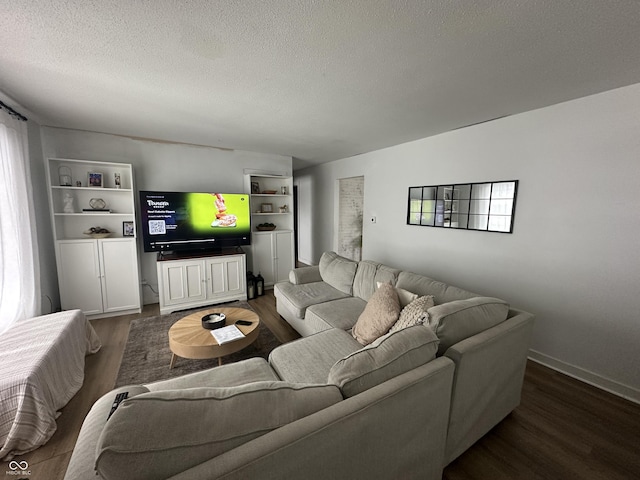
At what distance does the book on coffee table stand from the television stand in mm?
1623

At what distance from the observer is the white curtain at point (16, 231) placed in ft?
7.25

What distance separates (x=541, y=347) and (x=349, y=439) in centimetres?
247

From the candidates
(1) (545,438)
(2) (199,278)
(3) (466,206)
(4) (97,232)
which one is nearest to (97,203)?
(4) (97,232)

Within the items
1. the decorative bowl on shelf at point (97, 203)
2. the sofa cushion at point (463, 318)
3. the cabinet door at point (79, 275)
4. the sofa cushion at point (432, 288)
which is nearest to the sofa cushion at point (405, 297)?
the sofa cushion at point (432, 288)

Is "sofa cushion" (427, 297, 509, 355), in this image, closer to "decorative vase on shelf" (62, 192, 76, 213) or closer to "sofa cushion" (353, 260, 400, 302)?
"sofa cushion" (353, 260, 400, 302)

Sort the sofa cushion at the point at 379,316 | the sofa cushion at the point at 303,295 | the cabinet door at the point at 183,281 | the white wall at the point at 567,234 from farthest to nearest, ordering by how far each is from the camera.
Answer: the cabinet door at the point at 183,281 → the sofa cushion at the point at 303,295 → the white wall at the point at 567,234 → the sofa cushion at the point at 379,316

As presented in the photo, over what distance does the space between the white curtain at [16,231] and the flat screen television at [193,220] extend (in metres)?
1.03

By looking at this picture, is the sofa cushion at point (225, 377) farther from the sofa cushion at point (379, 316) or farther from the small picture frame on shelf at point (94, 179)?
the small picture frame on shelf at point (94, 179)

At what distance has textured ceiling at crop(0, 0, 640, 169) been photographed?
1.18 metres

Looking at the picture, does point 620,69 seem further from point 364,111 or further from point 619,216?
point 364,111

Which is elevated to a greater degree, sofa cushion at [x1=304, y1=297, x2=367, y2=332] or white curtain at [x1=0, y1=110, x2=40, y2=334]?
white curtain at [x1=0, y1=110, x2=40, y2=334]

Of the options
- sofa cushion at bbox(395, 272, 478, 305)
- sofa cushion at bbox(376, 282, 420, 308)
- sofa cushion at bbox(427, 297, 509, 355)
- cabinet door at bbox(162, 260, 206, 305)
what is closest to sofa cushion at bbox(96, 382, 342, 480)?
sofa cushion at bbox(427, 297, 509, 355)

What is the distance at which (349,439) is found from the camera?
0.91 metres

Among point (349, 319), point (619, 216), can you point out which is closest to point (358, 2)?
point (349, 319)
